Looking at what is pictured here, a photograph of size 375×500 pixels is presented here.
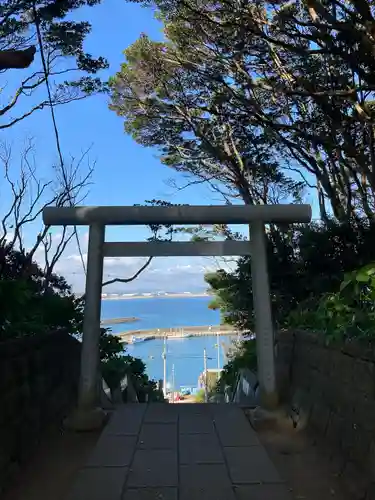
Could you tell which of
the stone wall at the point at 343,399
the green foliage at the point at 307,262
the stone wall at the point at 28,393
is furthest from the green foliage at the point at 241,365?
the stone wall at the point at 28,393

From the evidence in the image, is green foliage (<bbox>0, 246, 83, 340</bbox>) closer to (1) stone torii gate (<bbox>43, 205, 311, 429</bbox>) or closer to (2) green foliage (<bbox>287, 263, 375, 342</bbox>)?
(1) stone torii gate (<bbox>43, 205, 311, 429</bbox>)

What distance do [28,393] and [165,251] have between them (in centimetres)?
232

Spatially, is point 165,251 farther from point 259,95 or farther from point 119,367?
point 259,95

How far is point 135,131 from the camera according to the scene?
1341cm

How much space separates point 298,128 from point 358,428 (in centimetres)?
846

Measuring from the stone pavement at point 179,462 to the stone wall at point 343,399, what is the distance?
48cm

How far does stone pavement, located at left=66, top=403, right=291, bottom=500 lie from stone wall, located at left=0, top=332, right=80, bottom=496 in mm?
480

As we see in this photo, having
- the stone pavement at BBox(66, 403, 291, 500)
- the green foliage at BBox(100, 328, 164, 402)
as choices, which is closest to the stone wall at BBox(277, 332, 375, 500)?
the stone pavement at BBox(66, 403, 291, 500)

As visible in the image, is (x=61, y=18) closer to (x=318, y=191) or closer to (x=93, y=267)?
(x=93, y=267)

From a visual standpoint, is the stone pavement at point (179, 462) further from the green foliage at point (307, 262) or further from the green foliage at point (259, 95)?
the green foliage at point (259, 95)

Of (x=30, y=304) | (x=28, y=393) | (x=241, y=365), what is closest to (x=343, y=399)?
(x=28, y=393)

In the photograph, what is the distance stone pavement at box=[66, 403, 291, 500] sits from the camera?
3.07 meters

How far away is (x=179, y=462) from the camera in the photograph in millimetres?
3656

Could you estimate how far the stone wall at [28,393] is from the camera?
3174mm
